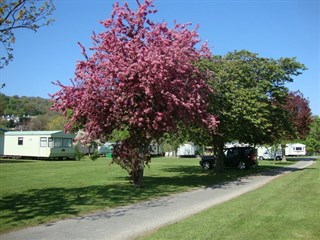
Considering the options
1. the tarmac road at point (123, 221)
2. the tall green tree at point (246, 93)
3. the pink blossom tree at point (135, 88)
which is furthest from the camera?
the tall green tree at point (246, 93)

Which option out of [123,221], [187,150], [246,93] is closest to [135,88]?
[123,221]

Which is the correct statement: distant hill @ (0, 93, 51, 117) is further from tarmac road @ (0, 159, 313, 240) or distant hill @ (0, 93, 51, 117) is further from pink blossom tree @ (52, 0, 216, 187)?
tarmac road @ (0, 159, 313, 240)

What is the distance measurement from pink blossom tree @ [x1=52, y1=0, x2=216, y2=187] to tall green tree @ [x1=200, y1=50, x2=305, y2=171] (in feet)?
12.7

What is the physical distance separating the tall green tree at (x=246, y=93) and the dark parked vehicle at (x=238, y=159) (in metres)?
1.44

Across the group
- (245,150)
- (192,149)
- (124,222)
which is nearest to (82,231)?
(124,222)

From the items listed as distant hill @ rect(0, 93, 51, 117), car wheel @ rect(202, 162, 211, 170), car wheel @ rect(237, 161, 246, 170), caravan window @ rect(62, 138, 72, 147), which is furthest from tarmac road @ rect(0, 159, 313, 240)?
distant hill @ rect(0, 93, 51, 117)

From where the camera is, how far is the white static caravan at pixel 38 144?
43031 millimetres

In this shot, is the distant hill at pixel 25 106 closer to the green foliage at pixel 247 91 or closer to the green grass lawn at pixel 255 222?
the green foliage at pixel 247 91

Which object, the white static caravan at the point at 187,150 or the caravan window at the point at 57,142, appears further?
the white static caravan at the point at 187,150

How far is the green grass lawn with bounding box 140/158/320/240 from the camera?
776cm

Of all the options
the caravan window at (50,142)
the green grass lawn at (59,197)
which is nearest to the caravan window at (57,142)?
the caravan window at (50,142)

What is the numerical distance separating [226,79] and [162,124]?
8.01m

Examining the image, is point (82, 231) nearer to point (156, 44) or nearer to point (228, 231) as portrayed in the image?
point (228, 231)

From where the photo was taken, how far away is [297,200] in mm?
12352
